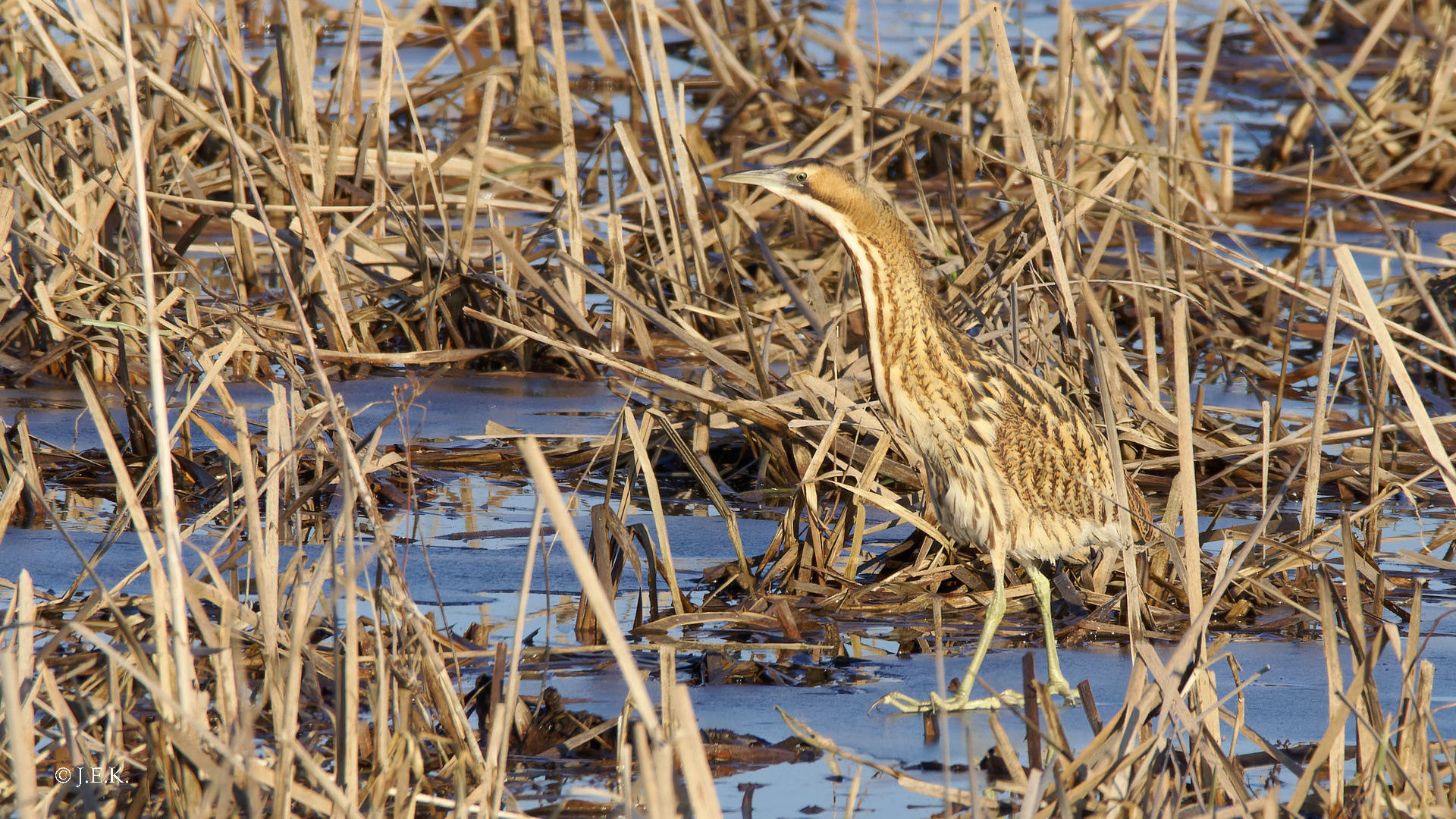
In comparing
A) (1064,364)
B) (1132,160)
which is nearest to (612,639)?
(1064,364)

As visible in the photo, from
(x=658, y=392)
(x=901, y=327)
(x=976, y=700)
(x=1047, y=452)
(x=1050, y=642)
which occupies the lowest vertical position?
(x=976, y=700)

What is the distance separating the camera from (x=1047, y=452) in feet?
11.6

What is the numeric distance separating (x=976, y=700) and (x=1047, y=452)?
2.06ft

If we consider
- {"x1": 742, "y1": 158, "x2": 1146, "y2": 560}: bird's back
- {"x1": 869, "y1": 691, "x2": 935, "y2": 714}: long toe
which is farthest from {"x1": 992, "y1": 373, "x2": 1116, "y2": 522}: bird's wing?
{"x1": 869, "y1": 691, "x2": 935, "y2": 714}: long toe

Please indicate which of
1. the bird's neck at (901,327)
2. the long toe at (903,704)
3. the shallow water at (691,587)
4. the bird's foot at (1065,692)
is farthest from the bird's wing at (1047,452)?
the long toe at (903,704)

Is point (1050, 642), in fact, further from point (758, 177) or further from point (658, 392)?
point (658, 392)

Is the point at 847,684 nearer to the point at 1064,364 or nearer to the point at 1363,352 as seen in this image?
the point at 1064,364

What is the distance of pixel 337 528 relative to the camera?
2.33 m

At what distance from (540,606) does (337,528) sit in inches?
45.9

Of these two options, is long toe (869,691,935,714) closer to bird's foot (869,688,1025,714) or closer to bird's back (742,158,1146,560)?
bird's foot (869,688,1025,714)

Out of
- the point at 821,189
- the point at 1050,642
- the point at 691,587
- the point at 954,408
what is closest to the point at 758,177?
the point at 821,189

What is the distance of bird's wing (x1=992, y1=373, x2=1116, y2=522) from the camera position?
3.47 metres

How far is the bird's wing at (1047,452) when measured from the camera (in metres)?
3.47

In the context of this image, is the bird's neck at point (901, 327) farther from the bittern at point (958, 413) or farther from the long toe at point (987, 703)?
the long toe at point (987, 703)
